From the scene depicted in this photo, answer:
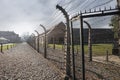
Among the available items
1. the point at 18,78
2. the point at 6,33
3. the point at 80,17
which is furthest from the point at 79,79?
the point at 6,33

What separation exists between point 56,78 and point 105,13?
5171mm

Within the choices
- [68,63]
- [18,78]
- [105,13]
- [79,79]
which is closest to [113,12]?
[105,13]

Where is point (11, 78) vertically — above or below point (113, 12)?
below

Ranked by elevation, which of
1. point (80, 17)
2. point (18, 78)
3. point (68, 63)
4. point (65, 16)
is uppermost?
point (65, 16)

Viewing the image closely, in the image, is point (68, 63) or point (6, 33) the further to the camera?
point (6, 33)

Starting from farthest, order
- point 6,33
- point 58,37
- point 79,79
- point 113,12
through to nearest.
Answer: point 6,33, point 58,37, point 79,79, point 113,12

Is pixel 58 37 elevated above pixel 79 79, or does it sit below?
above

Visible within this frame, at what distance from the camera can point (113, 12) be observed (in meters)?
5.83

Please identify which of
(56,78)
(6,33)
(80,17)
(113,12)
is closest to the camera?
(113,12)

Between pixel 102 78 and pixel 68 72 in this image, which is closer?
pixel 102 78

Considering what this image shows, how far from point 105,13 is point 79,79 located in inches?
168

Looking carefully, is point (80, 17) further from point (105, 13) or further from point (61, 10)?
point (61, 10)

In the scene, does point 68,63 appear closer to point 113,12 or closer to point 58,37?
point 113,12

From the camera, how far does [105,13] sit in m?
5.91
